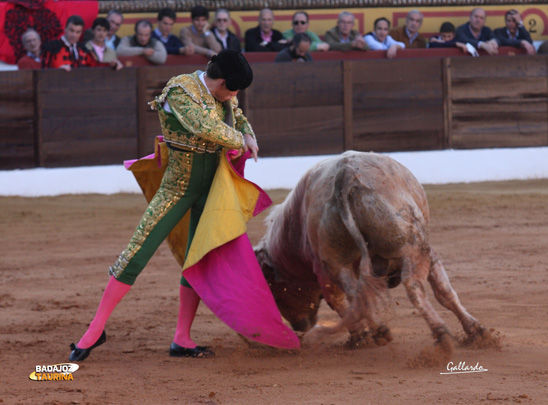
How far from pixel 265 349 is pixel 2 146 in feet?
16.4

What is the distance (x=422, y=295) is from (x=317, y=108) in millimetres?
5512

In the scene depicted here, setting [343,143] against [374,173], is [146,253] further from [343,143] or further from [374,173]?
[343,143]

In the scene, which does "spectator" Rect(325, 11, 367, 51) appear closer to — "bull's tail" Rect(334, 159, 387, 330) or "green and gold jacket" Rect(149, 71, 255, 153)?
"green and gold jacket" Rect(149, 71, 255, 153)

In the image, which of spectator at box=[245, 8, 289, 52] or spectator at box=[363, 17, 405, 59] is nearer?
spectator at box=[245, 8, 289, 52]

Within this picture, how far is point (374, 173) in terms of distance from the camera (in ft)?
8.56

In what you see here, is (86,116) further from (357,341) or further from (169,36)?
(357,341)

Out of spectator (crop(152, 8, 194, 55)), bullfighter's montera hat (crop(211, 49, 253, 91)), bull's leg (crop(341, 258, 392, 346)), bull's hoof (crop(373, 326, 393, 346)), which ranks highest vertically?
bullfighter's montera hat (crop(211, 49, 253, 91))

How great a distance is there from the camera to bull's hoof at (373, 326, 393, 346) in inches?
103

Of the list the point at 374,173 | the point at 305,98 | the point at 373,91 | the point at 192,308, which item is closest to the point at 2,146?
the point at 305,98

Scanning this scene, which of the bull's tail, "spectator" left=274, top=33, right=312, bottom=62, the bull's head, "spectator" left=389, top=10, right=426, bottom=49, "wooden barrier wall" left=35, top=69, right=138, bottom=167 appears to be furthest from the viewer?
"spectator" left=389, top=10, right=426, bottom=49

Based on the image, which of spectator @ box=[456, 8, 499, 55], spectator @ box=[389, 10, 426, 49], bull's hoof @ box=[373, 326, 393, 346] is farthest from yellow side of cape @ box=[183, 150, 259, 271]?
spectator @ box=[456, 8, 499, 55]

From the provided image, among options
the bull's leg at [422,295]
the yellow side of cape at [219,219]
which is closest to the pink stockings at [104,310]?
the yellow side of cape at [219,219]

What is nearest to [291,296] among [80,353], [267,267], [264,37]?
[267,267]

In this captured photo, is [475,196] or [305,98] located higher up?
[305,98]
